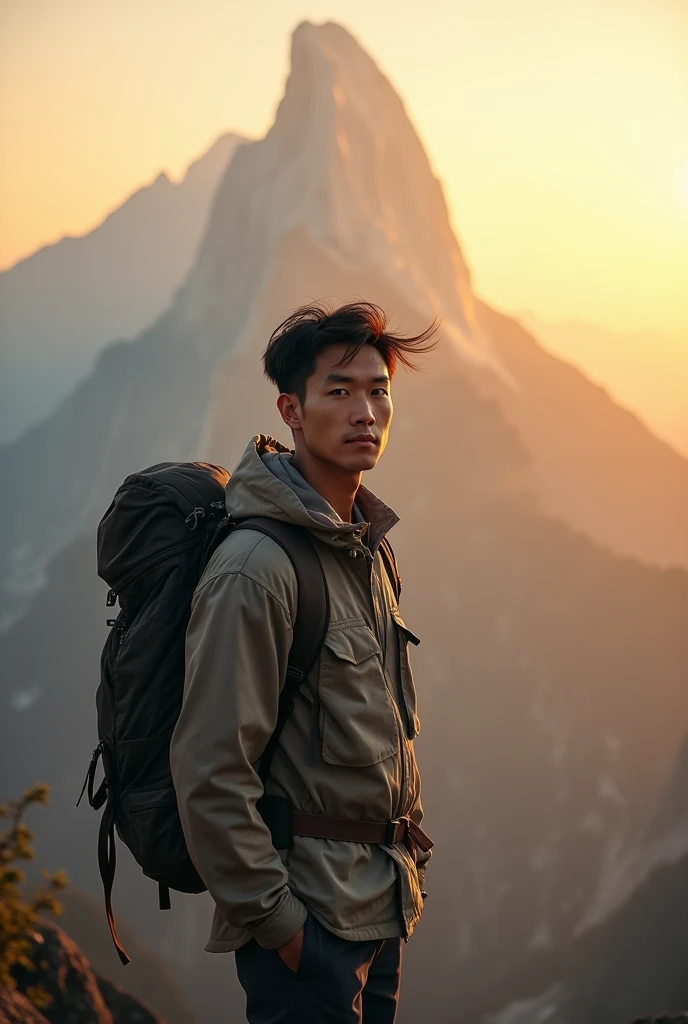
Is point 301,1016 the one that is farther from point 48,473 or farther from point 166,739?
point 48,473

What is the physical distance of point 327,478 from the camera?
1.39 metres

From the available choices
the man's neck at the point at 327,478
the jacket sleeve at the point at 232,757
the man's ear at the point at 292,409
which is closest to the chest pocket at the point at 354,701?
the jacket sleeve at the point at 232,757

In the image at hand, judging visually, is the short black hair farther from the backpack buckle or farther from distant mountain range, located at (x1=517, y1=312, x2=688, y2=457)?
distant mountain range, located at (x1=517, y1=312, x2=688, y2=457)

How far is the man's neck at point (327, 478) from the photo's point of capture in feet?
4.57

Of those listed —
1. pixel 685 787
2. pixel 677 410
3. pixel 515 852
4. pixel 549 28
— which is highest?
pixel 549 28

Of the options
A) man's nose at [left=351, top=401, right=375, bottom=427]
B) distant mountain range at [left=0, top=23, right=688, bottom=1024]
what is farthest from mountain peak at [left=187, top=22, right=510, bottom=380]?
man's nose at [left=351, top=401, right=375, bottom=427]

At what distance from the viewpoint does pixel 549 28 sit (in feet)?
16.4

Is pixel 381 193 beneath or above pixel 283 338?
above

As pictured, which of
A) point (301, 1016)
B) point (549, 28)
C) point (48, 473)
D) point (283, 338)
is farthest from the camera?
point (48, 473)

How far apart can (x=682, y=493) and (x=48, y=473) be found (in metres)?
4.00

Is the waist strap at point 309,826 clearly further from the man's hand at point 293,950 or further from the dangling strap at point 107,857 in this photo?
the dangling strap at point 107,857

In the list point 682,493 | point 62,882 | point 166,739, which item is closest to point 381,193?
point 682,493

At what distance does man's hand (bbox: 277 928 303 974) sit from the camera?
1.16 meters

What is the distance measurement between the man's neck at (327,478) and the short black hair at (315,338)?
0.10 meters
